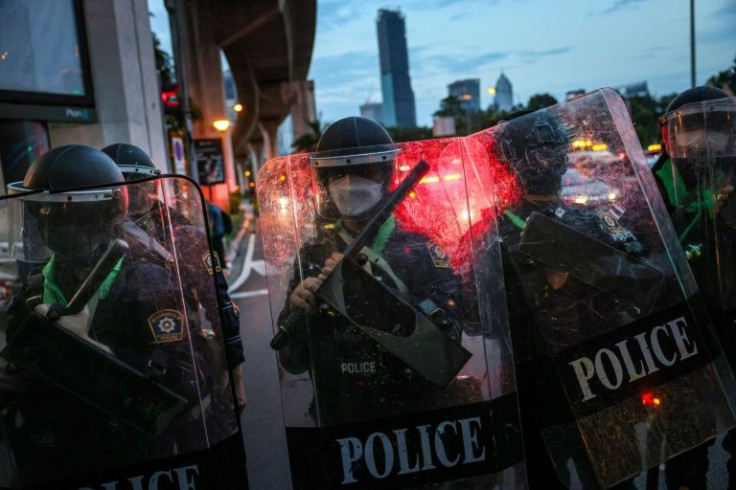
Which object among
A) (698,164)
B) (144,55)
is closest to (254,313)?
(144,55)

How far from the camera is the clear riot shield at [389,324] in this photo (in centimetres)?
193

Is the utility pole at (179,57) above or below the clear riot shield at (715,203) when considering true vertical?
above

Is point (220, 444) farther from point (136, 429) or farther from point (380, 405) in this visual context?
point (380, 405)

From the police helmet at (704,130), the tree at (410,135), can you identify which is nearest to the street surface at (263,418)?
the police helmet at (704,130)

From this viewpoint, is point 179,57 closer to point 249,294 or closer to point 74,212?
point 249,294

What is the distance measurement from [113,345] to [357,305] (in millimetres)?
751

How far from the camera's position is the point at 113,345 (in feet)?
6.27

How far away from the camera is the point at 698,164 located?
9.10ft

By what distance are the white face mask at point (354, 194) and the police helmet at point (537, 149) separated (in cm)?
47

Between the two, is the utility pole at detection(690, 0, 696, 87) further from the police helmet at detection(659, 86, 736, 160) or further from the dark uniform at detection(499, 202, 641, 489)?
the dark uniform at detection(499, 202, 641, 489)

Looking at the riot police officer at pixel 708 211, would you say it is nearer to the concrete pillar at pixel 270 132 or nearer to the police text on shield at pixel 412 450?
the police text on shield at pixel 412 450

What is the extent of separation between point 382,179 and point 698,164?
1600 millimetres

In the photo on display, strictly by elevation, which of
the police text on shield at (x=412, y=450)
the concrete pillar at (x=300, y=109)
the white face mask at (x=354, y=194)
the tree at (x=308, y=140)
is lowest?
the police text on shield at (x=412, y=450)

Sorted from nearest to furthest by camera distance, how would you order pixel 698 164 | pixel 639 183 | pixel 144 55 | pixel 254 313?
pixel 639 183, pixel 698 164, pixel 254 313, pixel 144 55
